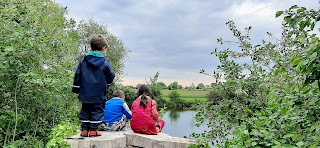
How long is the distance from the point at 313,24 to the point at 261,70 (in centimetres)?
206

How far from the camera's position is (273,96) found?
115 inches

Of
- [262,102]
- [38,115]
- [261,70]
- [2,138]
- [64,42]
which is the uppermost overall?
[64,42]

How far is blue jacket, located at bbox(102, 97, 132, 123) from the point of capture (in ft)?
18.8

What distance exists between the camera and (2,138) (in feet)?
15.4

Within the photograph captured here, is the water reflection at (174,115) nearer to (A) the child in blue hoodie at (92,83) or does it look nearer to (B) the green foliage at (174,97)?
(B) the green foliage at (174,97)

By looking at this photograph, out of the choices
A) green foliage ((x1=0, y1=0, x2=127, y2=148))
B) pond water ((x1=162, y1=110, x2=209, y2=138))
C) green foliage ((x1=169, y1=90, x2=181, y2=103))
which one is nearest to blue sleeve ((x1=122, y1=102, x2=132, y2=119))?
green foliage ((x1=0, y1=0, x2=127, y2=148))

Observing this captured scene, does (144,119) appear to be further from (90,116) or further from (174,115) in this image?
(174,115)

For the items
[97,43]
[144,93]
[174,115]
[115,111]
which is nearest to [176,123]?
[174,115]

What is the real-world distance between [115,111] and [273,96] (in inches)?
135

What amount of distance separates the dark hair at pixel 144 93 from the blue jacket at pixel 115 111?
0.30m

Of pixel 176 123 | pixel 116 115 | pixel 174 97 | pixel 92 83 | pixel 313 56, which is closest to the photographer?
pixel 313 56

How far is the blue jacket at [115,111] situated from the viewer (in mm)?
5738

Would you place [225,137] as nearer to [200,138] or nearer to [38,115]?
[200,138]

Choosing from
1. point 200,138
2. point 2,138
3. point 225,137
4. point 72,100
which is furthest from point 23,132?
point 225,137
